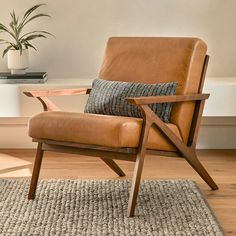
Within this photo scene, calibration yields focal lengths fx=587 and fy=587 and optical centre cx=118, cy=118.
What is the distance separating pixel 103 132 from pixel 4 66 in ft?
6.22

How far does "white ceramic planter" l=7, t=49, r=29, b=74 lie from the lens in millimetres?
4320

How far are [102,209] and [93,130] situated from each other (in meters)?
0.41

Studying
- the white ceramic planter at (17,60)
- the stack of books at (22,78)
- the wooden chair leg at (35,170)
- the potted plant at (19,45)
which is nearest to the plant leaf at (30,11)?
the potted plant at (19,45)

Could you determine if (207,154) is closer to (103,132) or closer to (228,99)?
(228,99)

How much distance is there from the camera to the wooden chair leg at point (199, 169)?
3.18 metres

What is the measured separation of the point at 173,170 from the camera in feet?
12.6

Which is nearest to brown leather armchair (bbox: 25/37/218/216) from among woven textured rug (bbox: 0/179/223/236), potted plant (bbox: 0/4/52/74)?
woven textured rug (bbox: 0/179/223/236)

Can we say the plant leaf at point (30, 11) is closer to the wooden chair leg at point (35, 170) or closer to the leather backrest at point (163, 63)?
the leather backrest at point (163, 63)

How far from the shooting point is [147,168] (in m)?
3.91

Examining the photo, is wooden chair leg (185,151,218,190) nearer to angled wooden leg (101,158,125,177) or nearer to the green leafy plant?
angled wooden leg (101,158,125,177)

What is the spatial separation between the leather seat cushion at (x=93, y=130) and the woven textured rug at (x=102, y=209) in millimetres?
318

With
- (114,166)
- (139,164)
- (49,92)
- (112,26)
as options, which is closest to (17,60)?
(112,26)

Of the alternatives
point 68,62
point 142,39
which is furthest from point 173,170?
point 68,62

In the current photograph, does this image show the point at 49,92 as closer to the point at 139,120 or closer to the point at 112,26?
the point at 139,120
